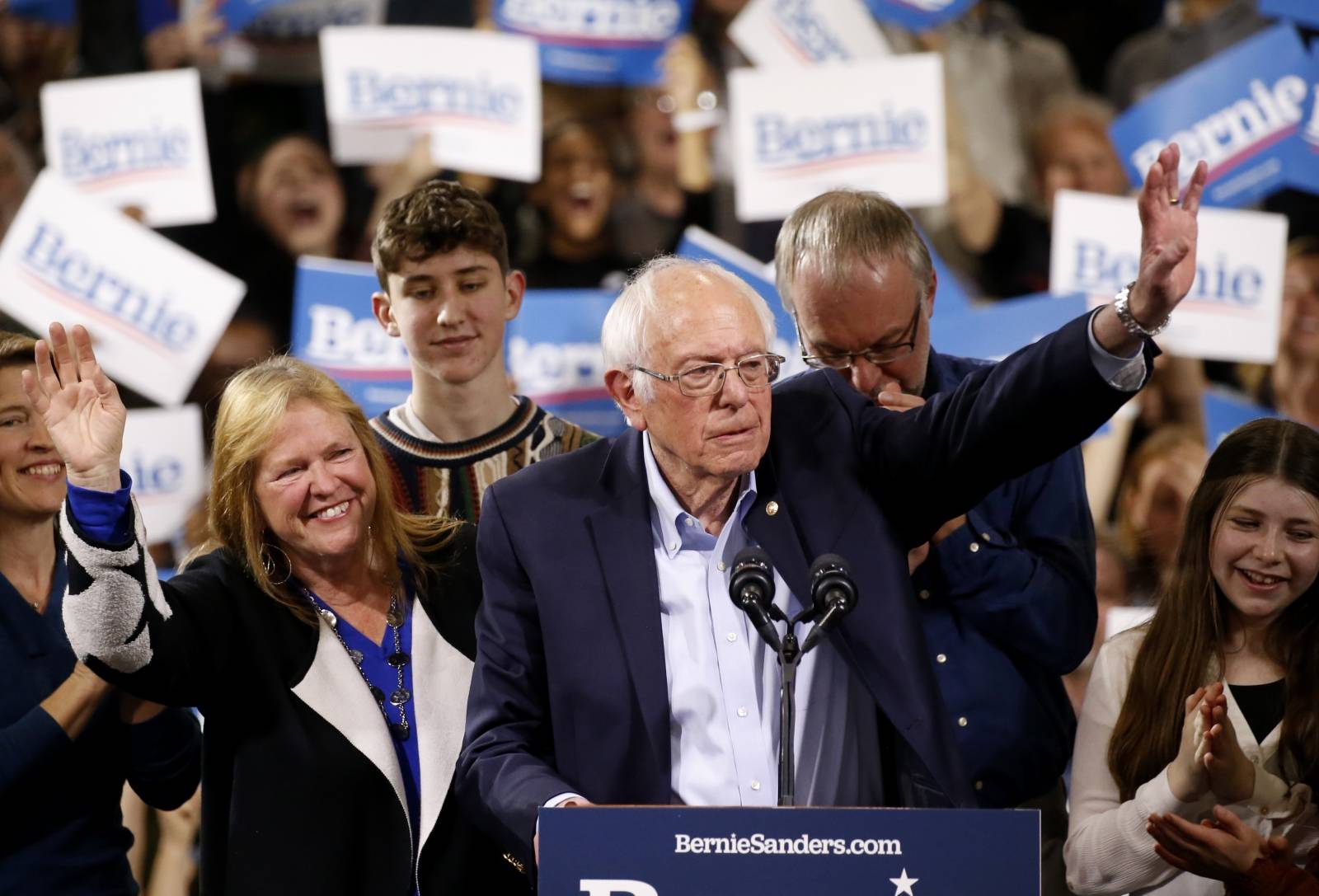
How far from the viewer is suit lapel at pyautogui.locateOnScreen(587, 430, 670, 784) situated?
2.27 m

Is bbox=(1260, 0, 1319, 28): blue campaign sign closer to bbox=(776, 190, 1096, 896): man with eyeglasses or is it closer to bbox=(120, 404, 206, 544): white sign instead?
bbox=(776, 190, 1096, 896): man with eyeglasses

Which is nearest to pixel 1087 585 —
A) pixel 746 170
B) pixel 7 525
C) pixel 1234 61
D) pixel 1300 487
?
pixel 1300 487

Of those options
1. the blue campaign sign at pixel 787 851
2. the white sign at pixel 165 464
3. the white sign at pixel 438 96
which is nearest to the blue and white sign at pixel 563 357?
the white sign at pixel 438 96

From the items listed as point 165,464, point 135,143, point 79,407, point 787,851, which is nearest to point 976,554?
point 787,851

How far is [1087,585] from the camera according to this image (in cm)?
269

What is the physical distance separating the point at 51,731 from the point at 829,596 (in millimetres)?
1539

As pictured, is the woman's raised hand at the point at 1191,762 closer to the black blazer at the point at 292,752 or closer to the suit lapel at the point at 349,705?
the black blazer at the point at 292,752

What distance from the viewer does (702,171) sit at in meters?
4.90

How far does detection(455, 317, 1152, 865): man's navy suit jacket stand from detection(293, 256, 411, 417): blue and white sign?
2241 mm

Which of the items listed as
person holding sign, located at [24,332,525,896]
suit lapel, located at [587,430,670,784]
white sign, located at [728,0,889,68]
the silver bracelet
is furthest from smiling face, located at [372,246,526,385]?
white sign, located at [728,0,889,68]

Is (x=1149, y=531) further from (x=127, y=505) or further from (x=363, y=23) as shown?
(x=127, y=505)

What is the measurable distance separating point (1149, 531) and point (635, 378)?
9.75ft

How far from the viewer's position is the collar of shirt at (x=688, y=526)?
2.38m

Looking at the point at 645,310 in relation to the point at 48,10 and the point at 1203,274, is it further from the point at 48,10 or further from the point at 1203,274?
the point at 48,10
